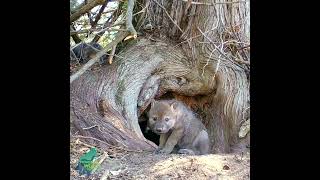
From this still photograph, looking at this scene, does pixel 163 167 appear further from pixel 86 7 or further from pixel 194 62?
pixel 194 62

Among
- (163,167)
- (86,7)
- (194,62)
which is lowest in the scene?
(163,167)

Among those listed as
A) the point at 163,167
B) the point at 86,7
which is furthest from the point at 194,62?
the point at 163,167

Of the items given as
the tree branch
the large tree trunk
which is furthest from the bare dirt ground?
the large tree trunk

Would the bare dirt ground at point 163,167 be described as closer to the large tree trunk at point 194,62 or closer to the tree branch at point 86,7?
the tree branch at point 86,7

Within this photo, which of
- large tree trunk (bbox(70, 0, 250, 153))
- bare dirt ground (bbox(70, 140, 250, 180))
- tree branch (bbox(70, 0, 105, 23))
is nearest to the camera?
bare dirt ground (bbox(70, 140, 250, 180))

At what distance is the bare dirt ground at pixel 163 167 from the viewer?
438cm

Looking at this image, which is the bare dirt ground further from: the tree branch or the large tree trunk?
the large tree trunk

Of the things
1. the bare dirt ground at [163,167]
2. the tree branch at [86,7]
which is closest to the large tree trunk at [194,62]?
the tree branch at [86,7]

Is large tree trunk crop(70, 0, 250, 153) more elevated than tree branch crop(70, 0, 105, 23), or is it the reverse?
tree branch crop(70, 0, 105, 23)

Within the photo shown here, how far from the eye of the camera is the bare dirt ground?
4383 mm

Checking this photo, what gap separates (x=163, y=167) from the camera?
182 inches

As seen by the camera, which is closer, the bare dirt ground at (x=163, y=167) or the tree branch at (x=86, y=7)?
the bare dirt ground at (x=163, y=167)
